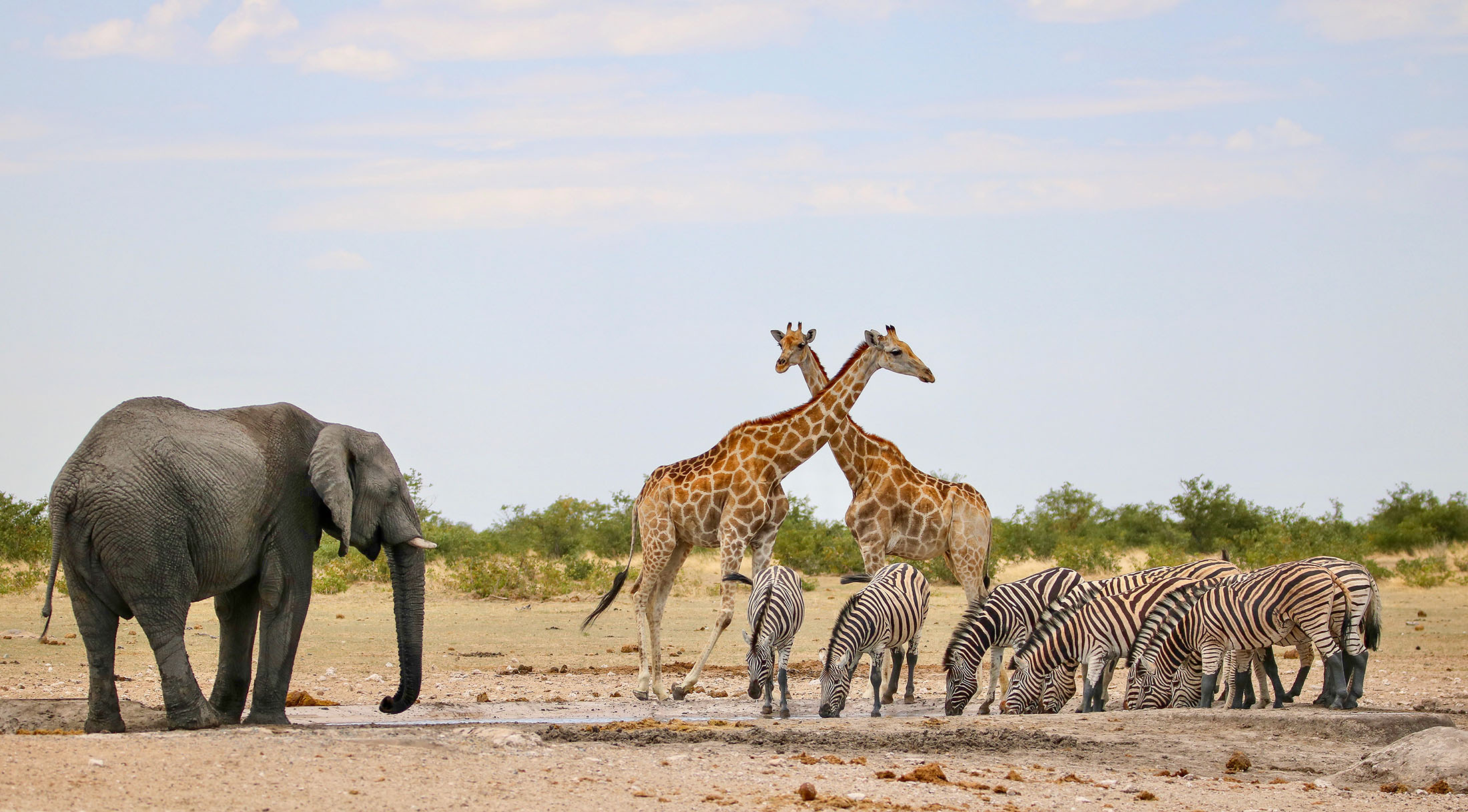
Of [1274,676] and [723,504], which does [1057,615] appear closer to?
[1274,676]

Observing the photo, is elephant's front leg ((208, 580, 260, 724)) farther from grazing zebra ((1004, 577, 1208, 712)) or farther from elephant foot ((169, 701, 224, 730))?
grazing zebra ((1004, 577, 1208, 712))

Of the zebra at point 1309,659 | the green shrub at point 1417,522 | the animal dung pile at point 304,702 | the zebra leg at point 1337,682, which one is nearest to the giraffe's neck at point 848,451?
the zebra at point 1309,659

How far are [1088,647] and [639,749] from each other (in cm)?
454

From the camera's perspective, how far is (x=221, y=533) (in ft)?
31.5

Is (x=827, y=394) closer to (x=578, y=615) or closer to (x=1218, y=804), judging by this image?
(x=1218, y=804)

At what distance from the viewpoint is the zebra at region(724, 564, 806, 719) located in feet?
39.6

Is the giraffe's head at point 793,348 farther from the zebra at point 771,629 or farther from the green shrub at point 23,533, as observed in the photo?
the green shrub at point 23,533

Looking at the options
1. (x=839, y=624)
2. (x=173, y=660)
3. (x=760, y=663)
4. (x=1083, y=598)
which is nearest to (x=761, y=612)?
(x=760, y=663)

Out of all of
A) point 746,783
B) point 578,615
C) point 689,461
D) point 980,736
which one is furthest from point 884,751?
point 578,615

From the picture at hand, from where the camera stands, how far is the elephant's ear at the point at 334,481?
10.1m

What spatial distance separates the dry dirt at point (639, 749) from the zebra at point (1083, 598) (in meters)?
1.01

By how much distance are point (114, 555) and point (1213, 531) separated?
111 feet

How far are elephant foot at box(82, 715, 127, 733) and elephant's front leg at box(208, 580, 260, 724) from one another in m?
0.90

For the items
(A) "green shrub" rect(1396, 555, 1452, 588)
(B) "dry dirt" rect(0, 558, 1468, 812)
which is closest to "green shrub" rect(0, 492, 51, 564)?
(B) "dry dirt" rect(0, 558, 1468, 812)
